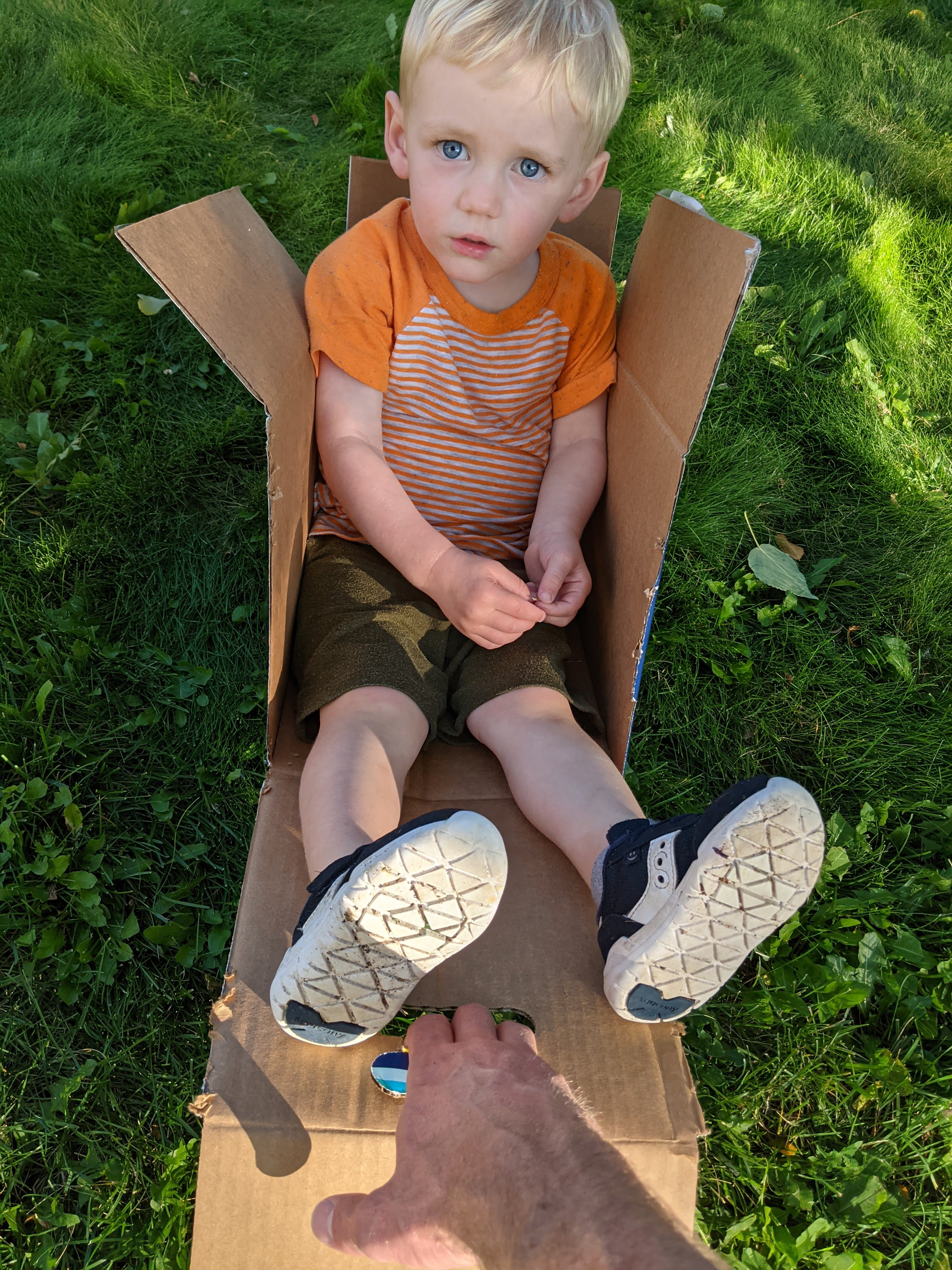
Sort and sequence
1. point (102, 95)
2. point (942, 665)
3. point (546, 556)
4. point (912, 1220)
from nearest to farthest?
1. point (912, 1220)
2. point (546, 556)
3. point (942, 665)
4. point (102, 95)

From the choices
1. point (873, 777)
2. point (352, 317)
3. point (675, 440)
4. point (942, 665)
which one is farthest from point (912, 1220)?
point (352, 317)

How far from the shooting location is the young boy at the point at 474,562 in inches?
39.2

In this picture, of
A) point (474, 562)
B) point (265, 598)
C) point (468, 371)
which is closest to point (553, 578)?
point (474, 562)

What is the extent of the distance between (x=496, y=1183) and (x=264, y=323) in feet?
3.60

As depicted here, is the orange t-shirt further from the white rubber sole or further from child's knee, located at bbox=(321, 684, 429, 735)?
the white rubber sole

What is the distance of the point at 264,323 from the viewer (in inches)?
52.1

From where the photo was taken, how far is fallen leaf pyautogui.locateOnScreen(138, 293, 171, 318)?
80.6 inches

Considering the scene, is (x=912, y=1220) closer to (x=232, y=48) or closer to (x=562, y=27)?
(x=562, y=27)

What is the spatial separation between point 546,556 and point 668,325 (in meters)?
0.39

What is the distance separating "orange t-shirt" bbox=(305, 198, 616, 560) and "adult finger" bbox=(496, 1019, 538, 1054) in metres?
0.82

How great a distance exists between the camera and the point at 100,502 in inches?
70.2

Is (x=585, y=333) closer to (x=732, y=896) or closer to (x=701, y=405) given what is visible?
(x=701, y=405)

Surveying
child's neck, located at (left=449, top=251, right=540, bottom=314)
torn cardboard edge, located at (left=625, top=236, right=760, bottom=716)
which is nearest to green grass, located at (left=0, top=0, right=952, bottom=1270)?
torn cardboard edge, located at (left=625, top=236, right=760, bottom=716)

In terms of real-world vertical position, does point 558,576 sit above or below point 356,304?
below
